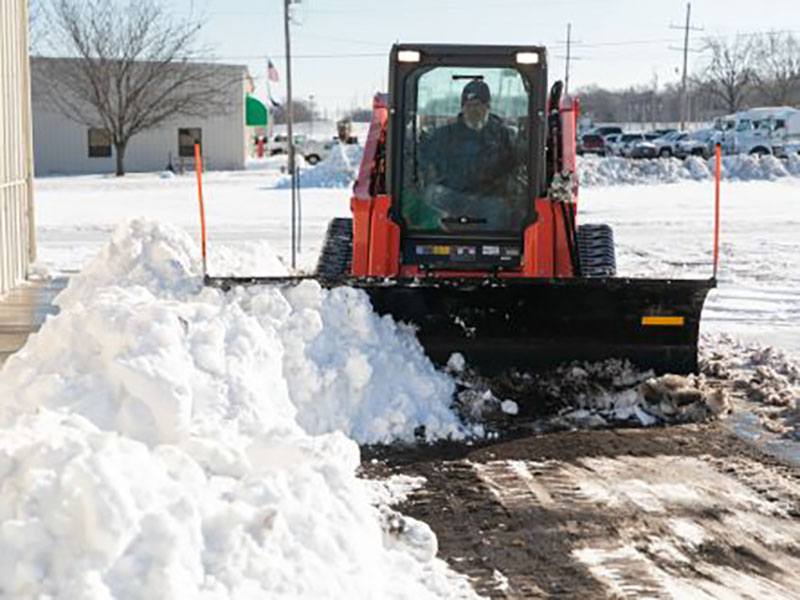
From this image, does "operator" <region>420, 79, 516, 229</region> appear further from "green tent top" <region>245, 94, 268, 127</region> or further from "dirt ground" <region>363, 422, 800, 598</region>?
"green tent top" <region>245, 94, 268, 127</region>

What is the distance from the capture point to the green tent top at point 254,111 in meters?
55.1

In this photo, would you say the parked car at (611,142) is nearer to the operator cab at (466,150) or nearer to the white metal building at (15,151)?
the white metal building at (15,151)

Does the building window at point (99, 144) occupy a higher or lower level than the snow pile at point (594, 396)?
higher

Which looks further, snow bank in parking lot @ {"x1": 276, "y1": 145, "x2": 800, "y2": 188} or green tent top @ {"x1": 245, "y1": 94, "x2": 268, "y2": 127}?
green tent top @ {"x1": 245, "y1": 94, "x2": 268, "y2": 127}

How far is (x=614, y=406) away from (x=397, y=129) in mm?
2840

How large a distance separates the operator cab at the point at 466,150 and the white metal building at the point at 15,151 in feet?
20.3

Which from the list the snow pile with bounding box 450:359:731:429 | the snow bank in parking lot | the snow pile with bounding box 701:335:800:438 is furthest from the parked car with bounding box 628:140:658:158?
the snow pile with bounding box 450:359:731:429

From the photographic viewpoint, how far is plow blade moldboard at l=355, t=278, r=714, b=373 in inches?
321

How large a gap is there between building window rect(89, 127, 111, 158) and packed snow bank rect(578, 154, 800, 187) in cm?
2275

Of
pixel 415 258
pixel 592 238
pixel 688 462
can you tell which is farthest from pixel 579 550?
pixel 592 238

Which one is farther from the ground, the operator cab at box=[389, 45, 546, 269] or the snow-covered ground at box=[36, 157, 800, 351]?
the operator cab at box=[389, 45, 546, 269]

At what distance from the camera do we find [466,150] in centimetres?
938

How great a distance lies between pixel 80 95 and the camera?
5000cm

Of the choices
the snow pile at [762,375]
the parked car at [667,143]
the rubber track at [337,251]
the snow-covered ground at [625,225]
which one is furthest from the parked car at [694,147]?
the rubber track at [337,251]
